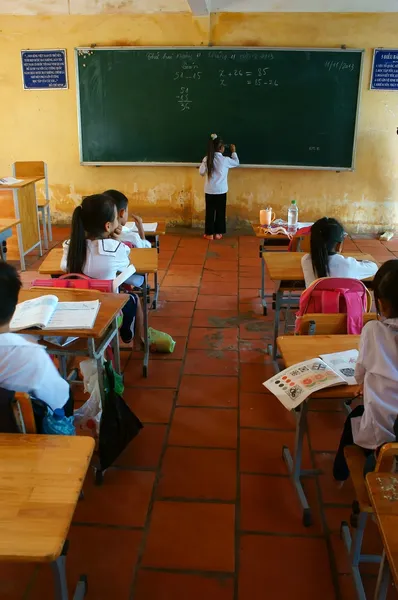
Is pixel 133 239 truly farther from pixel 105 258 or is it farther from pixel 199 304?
pixel 199 304

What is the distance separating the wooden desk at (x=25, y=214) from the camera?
4770 millimetres

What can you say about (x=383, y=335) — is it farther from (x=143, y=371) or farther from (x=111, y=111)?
(x=111, y=111)

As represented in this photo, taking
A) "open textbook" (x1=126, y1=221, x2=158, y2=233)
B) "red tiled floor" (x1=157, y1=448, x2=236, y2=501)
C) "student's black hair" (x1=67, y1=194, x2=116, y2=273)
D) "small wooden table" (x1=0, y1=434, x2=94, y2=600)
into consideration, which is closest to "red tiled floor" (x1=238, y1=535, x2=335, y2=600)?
"red tiled floor" (x1=157, y1=448, x2=236, y2=501)

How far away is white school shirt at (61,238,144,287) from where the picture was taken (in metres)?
2.57

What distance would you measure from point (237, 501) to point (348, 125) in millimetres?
4956

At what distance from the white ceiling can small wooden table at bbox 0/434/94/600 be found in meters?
5.25

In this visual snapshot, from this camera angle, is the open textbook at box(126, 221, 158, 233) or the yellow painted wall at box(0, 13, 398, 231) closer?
the open textbook at box(126, 221, 158, 233)

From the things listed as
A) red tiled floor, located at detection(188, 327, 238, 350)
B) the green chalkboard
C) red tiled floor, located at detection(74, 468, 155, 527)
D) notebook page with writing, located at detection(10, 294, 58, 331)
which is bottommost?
red tiled floor, located at detection(74, 468, 155, 527)

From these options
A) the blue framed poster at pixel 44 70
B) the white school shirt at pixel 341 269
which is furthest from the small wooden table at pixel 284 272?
the blue framed poster at pixel 44 70

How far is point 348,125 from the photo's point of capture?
5.81m

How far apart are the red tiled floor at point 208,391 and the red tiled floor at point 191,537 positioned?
747mm

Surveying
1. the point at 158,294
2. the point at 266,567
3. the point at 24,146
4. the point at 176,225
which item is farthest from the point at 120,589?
the point at 24,146

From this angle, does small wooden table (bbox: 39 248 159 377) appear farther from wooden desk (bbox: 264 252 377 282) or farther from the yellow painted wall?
the yellow painted wall

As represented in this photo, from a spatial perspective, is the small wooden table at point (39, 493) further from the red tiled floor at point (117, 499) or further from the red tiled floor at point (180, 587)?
the red tiled floor at point (117, 499)
